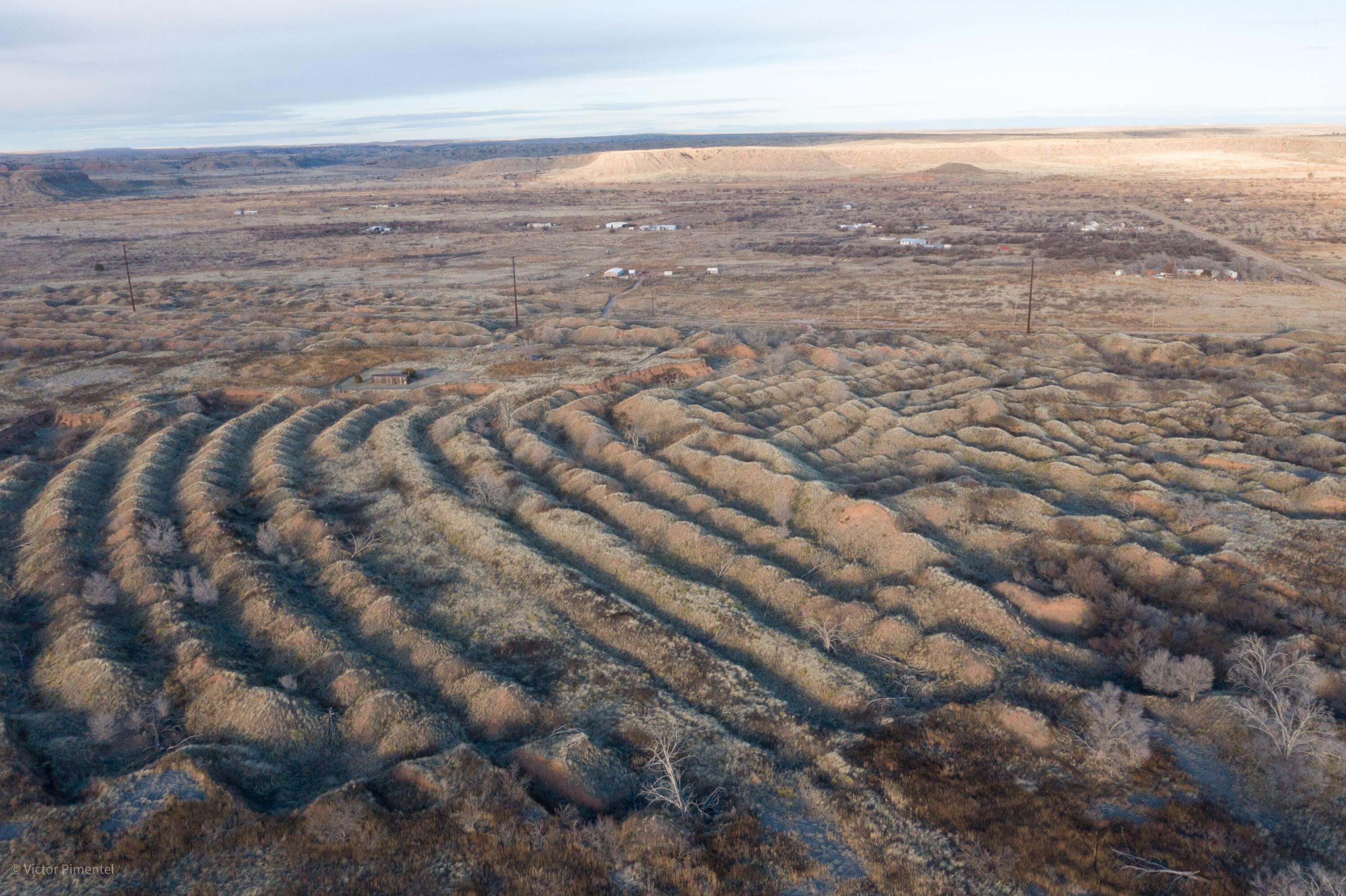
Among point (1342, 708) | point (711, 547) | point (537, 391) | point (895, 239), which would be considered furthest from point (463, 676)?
point (895, 239)

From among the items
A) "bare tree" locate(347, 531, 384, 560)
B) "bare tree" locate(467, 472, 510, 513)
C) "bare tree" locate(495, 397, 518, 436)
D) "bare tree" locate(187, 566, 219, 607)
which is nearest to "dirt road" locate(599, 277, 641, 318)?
"bare tree" locate(495, 397, 518, 436)

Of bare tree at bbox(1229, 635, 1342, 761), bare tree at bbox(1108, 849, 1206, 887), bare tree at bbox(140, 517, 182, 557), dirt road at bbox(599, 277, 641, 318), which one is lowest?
bare tree at bbox(1108, 849, 1206, 887)

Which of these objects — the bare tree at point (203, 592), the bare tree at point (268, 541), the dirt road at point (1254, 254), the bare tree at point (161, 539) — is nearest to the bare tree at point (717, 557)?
the bare tree at point (268, 541)

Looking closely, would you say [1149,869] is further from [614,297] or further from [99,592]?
[614,297]

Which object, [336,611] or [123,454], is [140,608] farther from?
[123,454]

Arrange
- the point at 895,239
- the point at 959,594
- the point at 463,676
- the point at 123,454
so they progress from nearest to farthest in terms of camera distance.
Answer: the point at 463,676
the point at 959,594
the point at 123,454
the point at 895,239

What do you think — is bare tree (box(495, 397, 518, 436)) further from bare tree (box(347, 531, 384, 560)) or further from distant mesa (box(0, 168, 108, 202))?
distant mesa (box(0, 168, 108, 202))

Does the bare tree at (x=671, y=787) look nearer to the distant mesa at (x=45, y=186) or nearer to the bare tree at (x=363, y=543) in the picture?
the bare tree at (x=363, y=543)
